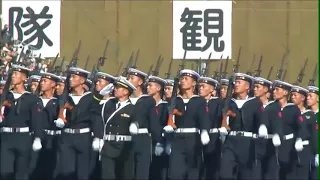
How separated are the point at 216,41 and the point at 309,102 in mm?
4148

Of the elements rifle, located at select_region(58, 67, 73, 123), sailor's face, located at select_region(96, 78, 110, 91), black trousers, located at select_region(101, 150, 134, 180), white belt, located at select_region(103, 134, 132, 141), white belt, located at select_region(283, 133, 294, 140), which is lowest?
black trousers, located at select_region(101, 150, 134, 180)

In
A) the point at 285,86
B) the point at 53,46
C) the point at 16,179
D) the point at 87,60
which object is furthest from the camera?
the point at 53,46

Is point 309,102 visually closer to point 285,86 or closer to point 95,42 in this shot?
point 285,86

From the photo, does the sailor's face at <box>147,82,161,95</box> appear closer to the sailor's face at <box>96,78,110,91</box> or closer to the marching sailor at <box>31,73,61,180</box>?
the sailor's face at <box>96,78,110,91</box>

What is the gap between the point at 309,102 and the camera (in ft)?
48.8

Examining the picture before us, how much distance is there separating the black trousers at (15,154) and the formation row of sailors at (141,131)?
1cm

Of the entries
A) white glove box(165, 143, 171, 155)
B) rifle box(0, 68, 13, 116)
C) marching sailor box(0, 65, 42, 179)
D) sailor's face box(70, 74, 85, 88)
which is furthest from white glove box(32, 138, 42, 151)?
white glove box(165, 143, 171, 155)

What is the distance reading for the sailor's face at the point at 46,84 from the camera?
14180 mm

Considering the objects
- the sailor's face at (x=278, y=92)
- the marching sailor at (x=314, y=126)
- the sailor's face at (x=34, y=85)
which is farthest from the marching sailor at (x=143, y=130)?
the marching sailor at (x=314, y=126)

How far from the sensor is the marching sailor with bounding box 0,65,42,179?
532 inches

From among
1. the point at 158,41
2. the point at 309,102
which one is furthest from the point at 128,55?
the point at 309,102

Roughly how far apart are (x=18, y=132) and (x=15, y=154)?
0.28 meters

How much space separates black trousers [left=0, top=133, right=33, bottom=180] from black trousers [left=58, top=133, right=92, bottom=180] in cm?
44

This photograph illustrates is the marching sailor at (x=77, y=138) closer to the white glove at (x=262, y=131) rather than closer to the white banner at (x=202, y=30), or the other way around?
the white glove at (x=262, y=131)
